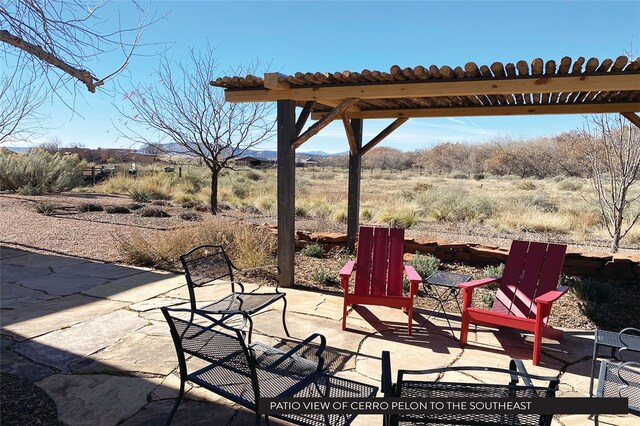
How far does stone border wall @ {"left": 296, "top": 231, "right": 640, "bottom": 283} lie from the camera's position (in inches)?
242

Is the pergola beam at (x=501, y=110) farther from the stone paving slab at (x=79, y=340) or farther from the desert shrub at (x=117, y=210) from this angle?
the desert shrub at (x=117, y=210)

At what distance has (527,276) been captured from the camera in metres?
4.34

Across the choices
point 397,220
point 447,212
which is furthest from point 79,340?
point 447,212

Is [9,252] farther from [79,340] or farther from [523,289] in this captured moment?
[523,289]

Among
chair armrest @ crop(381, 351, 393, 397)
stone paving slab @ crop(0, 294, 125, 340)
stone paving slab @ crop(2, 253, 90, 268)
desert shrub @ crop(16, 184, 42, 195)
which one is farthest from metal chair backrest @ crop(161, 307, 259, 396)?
desert shrub @ crop(16, 184, 42, 195)

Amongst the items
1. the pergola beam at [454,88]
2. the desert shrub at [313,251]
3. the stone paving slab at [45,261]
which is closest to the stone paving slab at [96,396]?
the pergola beam at [454,88]

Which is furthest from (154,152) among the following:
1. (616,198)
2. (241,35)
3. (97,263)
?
(616,198)

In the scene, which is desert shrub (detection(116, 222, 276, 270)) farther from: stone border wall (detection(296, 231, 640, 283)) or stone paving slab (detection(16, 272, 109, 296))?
stone border wall (detection(296, 231, 640, 283))

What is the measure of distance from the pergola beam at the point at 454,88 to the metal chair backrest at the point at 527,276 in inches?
63.2

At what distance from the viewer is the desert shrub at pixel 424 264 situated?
20.2 ft

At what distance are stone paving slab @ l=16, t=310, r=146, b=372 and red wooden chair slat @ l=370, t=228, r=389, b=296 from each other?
235 centimetres

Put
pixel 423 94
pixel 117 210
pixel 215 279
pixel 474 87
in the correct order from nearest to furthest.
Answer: pixel 215 279
pixel 474 87
pixel 423 94
pixel 117 210

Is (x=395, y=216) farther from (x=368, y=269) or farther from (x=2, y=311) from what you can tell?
(x=2, y=311)

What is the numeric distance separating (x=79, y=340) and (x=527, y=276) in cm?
417
